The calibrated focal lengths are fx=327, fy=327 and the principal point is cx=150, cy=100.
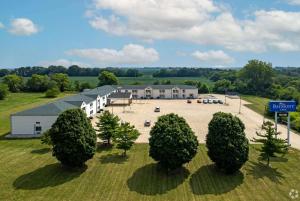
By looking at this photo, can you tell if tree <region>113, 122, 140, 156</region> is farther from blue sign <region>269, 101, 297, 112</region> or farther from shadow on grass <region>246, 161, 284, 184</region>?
blue sign <region>269, 101, 297, 112</region>

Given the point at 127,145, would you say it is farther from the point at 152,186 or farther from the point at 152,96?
the point at 152,96

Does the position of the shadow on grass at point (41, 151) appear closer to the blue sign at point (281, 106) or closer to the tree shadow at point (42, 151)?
the tree shadow at point (42, 151)

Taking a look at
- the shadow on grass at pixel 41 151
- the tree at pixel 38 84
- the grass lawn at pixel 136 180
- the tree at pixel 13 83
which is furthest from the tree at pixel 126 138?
the tree at pixel 13 83

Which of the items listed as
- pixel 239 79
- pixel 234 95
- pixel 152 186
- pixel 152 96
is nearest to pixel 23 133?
pixel 152 186

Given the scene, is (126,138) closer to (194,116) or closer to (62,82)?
(194,116)

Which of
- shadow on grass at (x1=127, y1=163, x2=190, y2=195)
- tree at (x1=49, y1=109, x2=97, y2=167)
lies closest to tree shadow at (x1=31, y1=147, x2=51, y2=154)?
tree at (x1=49, y1=109, x2=97, y2=167)
